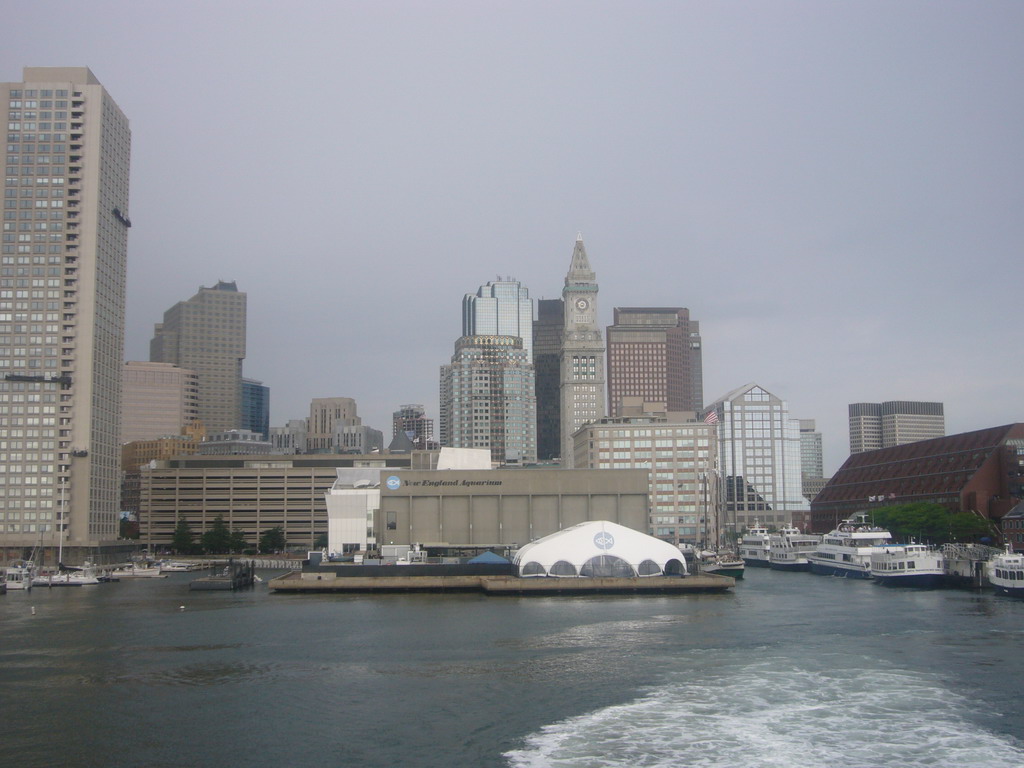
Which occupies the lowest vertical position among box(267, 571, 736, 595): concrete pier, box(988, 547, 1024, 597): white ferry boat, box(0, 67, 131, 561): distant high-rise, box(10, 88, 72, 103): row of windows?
box(267, 571, 736, 595): concrete pier

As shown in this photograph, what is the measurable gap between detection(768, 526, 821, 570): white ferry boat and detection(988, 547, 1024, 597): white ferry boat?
5608 cm

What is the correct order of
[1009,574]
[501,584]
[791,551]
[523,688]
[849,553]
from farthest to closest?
[791,551] → [849,553] → [501,584] → [1009,574] → [523,688]

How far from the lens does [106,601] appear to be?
378 feet

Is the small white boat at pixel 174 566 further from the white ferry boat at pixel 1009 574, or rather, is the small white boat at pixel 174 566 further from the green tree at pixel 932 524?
the white ferry boat at pixel 1009 574

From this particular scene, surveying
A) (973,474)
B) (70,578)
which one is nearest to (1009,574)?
(973,474)

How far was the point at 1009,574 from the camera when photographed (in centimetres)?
10575

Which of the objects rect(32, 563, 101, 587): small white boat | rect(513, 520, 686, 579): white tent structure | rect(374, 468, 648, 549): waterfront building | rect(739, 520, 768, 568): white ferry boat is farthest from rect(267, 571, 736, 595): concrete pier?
rect(739, 520, 768, 568): white ferry boat

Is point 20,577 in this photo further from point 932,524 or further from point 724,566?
point 932,524

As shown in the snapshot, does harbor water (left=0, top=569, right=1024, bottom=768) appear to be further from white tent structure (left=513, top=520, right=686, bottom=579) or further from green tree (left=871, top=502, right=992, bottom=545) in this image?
green tree (left=871, top=502, right=992, bottom=545)

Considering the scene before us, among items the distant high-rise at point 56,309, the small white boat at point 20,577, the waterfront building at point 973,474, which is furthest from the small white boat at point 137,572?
the waterfront building at point 973,474

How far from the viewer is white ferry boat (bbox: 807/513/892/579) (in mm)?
137875

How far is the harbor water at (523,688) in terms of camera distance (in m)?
43.1

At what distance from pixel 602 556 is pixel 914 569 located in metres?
37.5

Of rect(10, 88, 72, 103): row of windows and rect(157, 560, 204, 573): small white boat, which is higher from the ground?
rect(10, 88, 72, 103): row of windows
